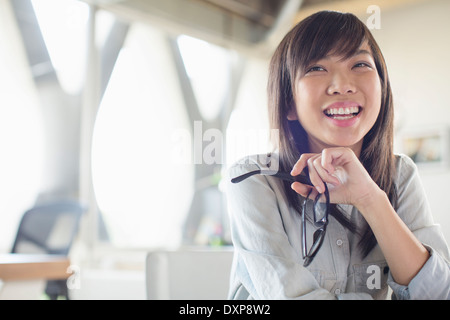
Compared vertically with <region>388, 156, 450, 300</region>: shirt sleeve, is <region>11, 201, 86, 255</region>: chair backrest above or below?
below

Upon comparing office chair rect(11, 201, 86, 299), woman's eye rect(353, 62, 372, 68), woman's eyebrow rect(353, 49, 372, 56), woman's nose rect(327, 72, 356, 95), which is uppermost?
woman's eyebrow rect(353, 49, 372, 56)

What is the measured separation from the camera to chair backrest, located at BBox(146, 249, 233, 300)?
871 mm

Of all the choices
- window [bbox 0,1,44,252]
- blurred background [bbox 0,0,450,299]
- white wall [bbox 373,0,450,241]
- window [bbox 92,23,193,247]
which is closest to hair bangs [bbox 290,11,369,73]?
white wall [bbox 373,0,450,241]

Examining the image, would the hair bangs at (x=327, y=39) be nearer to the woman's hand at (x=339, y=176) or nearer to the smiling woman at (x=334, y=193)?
the smiling woman at (x=334, y=193)

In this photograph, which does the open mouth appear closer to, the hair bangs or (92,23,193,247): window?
the hair bangs

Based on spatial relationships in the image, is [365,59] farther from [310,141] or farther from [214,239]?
[214,239]

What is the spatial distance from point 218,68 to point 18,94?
6.53 feet

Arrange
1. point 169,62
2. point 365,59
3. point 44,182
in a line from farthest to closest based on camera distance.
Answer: point 44,182, point 169,62, point 365,59

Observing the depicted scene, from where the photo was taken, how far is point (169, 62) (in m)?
4.78

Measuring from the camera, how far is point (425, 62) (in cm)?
146

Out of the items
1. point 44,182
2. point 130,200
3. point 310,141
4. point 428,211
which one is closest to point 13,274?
point 310,141

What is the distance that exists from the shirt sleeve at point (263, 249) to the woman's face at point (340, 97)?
12 cm

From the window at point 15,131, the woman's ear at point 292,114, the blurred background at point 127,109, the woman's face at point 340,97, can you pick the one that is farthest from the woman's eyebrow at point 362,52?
the window at point 15,131

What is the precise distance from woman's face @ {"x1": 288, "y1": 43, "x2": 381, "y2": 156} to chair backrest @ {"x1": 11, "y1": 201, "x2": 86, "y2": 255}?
2.19 meters
